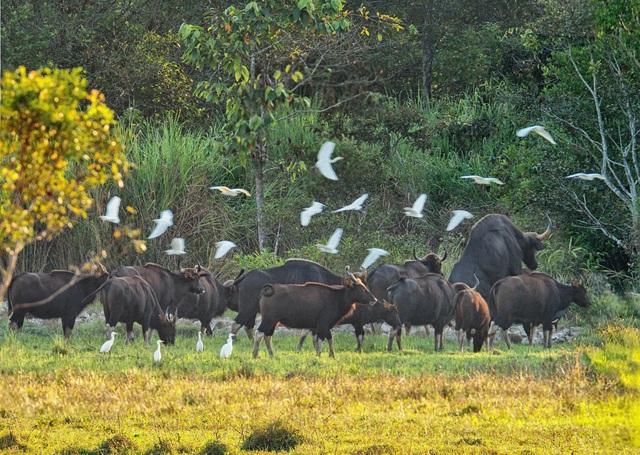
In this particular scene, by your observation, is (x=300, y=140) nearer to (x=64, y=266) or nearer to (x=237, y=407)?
(x=64, y=266)

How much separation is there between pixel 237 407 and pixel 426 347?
627 centimetres

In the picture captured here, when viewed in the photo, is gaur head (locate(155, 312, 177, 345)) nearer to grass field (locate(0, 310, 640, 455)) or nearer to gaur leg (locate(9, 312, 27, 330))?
grass field (locate(0, 310, 640, 455))

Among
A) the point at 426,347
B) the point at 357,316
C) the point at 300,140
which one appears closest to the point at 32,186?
the point at 357,316

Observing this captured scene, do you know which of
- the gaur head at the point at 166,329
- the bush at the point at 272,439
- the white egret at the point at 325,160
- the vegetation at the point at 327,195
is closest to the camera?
the bush at the point at 272,439

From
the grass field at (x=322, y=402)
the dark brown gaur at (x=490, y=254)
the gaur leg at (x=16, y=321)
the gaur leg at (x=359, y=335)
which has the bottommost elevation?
the grass field at (x=322, y=402)

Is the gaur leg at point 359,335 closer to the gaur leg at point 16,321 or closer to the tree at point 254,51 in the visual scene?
the gaur leg at point 16,321

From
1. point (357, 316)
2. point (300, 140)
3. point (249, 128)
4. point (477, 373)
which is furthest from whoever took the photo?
point (300, 140)

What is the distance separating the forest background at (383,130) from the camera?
20.1 metres

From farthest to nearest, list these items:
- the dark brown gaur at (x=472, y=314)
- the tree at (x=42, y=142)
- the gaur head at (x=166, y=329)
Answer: the gaur head at (x=166, y=329), the dark brown gaur at (x=472, y=314), the tree at (x=42, y=142)

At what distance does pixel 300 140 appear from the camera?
26.4m

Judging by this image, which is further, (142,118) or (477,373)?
(142,118)

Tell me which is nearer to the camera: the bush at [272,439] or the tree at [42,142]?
Result: the tree at [42,142]

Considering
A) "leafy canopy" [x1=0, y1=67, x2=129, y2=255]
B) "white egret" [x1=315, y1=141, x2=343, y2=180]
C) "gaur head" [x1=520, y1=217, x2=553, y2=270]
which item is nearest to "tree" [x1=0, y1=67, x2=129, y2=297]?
"leafy canopy" [x1=0, y1=67, x2=129, y2=255]

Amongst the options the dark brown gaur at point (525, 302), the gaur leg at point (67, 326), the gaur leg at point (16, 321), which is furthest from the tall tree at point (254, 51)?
the dark brown gaur at point (525, 302)
